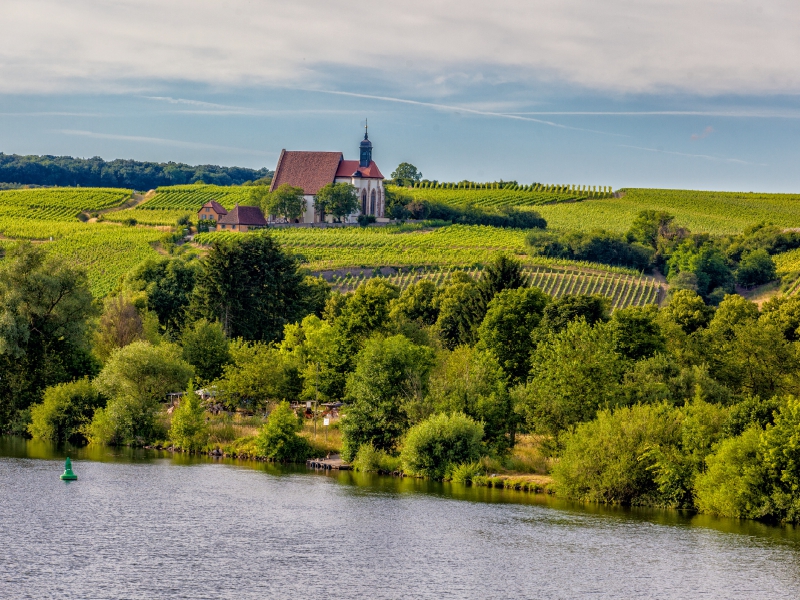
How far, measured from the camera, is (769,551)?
1556 inches

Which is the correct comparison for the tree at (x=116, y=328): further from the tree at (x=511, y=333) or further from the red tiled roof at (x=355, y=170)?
the red tiled roof at (x=355, y=170)

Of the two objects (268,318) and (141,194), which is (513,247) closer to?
(268,318)

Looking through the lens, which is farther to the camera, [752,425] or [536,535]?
[752,425]

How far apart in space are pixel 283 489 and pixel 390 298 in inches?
1799

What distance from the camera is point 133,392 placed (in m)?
66.0

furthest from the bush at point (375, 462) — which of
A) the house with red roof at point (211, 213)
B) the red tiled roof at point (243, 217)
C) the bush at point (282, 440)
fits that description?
the house with red roof at point (211, 213)

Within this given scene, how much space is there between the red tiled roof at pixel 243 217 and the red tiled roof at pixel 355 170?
71.0ft

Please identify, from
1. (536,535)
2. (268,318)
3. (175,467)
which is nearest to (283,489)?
(175,467)

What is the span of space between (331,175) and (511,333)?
113 m

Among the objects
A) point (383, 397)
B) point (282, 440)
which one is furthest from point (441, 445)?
point (282, 440)

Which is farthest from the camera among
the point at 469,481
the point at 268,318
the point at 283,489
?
the point at 268,318

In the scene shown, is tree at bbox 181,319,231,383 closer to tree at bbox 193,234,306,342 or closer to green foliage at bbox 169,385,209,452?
tree at bbox 193,234,306,342

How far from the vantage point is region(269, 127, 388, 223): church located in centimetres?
17425

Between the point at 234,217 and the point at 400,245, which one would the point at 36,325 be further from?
the point at 234,217
